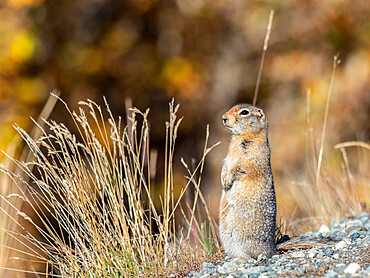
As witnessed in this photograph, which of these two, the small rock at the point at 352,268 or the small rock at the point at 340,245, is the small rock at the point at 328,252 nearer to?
the small rock at the point at 340,245

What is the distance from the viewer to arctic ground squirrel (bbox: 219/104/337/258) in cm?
405

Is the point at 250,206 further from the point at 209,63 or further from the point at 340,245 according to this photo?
the point at 209,63

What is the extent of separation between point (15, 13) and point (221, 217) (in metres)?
6.92

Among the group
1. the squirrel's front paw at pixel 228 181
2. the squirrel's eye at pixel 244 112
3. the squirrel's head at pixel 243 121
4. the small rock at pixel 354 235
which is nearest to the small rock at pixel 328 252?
the small rock at pixel 354 235

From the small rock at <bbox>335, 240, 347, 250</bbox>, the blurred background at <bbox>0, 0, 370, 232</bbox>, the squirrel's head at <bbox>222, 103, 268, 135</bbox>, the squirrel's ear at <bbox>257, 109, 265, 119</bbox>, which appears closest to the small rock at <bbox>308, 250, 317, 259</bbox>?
the small rock at <bbox>335, 240, 347, 250</bbox>

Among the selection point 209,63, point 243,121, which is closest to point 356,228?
point 243,121

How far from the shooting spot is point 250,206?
4.07 metres

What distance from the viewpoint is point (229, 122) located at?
4414mm

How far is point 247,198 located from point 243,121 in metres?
0.68

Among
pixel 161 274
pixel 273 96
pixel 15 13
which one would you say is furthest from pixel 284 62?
pixel 161 274

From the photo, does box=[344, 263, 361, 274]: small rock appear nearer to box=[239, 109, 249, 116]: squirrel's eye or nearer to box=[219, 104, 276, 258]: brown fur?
box=[219, 104, 276, 258]: brown fur

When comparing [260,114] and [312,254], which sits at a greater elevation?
[260,114]

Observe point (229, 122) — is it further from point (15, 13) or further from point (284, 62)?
point (284, 62)

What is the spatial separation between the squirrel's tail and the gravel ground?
0.12ft
